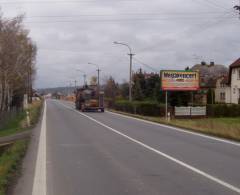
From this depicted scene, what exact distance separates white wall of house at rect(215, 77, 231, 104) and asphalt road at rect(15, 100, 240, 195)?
207 ft

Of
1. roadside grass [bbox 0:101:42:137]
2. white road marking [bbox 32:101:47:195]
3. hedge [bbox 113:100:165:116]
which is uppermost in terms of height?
hedge [bbox 113:100:165:116]

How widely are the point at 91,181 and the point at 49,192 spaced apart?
146 centimetres

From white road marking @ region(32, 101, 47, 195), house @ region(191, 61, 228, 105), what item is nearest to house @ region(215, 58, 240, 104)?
house @ region(191, 61, 228, 105)

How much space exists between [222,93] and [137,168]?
77089mm

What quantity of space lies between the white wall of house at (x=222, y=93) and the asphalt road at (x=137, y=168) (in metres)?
63.2

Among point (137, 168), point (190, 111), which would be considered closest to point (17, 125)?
point (190, 111)

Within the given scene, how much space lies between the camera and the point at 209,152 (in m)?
16.9

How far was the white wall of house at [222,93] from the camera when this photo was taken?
82769 mm

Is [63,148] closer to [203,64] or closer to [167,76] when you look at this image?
[167,76]

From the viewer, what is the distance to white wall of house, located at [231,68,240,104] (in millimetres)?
74812

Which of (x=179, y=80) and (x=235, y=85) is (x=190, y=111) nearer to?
(x=179, y=80)

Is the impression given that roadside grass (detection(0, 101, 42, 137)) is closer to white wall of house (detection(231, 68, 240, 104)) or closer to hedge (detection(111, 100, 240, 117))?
hedge (detection(111, 100, 240, 117))

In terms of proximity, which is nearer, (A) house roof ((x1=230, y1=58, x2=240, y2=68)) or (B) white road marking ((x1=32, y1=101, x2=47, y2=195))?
(B) white road marking ((x1=32, y1=101, x2=47, y2=195))

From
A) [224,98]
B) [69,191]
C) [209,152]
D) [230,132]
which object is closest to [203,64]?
[224,98]
